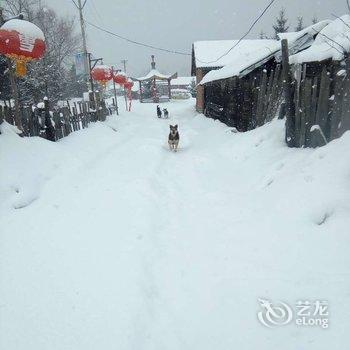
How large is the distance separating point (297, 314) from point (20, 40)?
290 inches

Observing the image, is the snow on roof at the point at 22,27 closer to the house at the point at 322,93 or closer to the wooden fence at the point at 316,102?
the wooden fence at the point at 316,102

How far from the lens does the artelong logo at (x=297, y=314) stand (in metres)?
2.86

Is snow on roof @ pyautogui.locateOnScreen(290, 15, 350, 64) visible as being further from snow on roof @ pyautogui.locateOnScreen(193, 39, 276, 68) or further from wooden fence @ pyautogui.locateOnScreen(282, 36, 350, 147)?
snow on roof @ pyautogui.locateOnScreen(193, 39, 276, 68)

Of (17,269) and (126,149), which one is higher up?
(17,269)

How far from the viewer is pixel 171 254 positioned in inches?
170

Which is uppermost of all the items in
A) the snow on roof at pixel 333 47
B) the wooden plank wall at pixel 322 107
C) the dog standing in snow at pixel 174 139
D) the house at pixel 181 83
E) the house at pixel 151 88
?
the snow on roof at pixel 333 47

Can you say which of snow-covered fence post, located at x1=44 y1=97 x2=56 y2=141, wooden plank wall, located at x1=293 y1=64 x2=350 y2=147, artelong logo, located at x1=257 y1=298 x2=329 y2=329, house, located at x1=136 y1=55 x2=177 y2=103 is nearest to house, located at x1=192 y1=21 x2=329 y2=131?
wooden plank wall, located at x1=293 y1=64 x2=350 y2=147

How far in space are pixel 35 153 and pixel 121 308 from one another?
582cm

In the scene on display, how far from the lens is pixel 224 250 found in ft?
14.4

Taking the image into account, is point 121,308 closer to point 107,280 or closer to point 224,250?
point 107,280

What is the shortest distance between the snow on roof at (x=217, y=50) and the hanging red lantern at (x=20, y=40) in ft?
79.4

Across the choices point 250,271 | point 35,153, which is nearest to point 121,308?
point 250,271

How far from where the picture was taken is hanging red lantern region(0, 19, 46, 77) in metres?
6.71

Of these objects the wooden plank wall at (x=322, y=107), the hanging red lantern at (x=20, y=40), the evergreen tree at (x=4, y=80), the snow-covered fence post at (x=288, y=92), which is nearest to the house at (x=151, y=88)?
the evergreen tree at (x=4, y=80)
